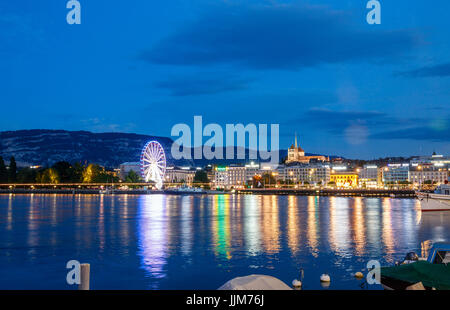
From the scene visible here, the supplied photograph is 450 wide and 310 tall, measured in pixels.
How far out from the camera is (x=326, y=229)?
3600 centimetres

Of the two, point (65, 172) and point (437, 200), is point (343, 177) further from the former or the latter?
point (437, 200)

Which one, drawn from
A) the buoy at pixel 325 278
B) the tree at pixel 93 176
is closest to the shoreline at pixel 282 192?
the tree at pixel 93 176

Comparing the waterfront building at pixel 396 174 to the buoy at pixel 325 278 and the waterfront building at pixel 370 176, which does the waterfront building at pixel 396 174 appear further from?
the buoy at pixel 325 278

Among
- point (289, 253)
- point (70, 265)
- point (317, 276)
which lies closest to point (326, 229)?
point (289, 253)

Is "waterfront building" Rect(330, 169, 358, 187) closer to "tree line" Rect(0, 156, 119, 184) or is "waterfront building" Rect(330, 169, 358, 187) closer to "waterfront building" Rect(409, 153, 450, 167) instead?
"waterfront building" Rect(409, 153, 450, 167)

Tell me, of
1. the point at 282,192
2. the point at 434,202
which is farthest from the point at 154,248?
the point at 282,192

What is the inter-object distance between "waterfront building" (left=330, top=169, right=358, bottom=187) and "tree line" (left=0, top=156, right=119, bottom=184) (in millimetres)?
87808

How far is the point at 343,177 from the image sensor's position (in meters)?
194

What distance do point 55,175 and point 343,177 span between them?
10881 centimetres

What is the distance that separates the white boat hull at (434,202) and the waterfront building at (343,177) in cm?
12614

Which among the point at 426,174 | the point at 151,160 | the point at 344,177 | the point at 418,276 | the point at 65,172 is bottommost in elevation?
the point at 418,276

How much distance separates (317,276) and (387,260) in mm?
4885

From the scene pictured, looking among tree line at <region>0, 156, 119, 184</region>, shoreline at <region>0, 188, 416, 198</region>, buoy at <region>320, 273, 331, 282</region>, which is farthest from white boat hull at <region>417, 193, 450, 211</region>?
tree line at <region>0, 156, 119, 184</region>

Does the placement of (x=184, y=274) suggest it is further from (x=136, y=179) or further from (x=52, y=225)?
(x=136, y=179)
